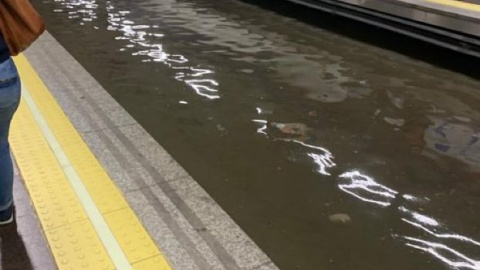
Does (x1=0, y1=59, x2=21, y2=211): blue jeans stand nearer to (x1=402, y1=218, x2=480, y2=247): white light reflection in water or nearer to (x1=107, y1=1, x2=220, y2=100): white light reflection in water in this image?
(x1=402, y1=218, x2=480, y2=247): white light reflection in water

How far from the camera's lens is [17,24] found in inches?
77.3

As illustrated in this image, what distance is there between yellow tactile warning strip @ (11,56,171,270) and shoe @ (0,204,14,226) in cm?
13

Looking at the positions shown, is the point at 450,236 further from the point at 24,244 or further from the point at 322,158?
the point at 24,244

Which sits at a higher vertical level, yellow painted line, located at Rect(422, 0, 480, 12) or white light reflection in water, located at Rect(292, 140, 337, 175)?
yellow painted line, located at Rect(422, 0, 480, 12)

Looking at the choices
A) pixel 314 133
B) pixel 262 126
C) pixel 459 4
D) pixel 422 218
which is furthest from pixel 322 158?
pixel 459 4

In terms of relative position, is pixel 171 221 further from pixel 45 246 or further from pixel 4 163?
pixel 4 163

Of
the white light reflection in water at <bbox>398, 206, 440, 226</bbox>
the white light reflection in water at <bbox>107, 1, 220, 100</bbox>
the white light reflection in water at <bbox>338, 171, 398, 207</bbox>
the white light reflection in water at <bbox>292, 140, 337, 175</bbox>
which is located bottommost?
the white light reflection in water at <bbox>107, 1, 220, 100</bbox>

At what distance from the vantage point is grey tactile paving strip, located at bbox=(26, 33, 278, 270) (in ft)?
7.46

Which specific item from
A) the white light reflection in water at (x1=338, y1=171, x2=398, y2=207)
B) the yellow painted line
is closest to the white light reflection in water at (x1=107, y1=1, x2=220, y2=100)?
the white light reflection in water at (x1=338, y1=171, x2=398, y2=207)

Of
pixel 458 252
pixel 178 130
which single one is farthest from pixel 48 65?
pixel 458 252

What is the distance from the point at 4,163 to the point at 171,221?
0.79m

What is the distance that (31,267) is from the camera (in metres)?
2.17

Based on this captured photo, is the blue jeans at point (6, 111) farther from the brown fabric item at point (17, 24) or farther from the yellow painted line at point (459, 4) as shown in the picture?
the yellow painted line at point (459, 4)

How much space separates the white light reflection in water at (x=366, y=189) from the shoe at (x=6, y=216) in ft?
5.82
